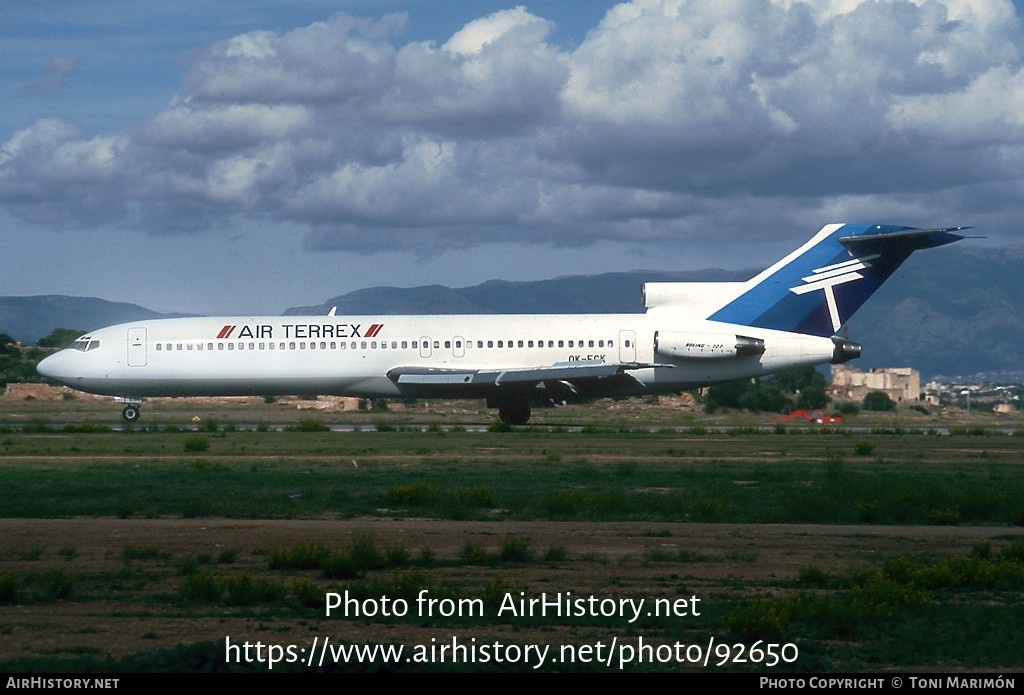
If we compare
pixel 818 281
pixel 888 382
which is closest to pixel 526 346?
pixel 818 281

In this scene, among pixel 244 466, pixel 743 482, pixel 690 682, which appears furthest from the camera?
pixel 244 466

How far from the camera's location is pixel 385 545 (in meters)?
16.5

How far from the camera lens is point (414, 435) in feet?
128

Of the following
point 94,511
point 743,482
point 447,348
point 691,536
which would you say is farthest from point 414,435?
point 691,536

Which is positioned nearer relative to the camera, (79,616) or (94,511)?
(79,616)

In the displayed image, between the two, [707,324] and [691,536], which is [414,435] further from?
[691,536]

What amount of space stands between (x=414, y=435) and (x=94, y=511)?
62.6 ft

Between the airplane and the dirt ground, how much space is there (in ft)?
73.1

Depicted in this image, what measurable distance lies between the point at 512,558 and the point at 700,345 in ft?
89.4

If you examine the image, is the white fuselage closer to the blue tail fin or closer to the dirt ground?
the blue tail fin

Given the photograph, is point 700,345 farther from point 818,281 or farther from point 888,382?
point 888,382

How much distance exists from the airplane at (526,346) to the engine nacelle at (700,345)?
0.04 meters

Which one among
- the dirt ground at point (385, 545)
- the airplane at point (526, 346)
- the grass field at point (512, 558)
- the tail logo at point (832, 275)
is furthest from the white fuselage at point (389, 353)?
the dirt ground at point (385, 545)

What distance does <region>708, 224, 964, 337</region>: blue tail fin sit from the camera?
4338cm
